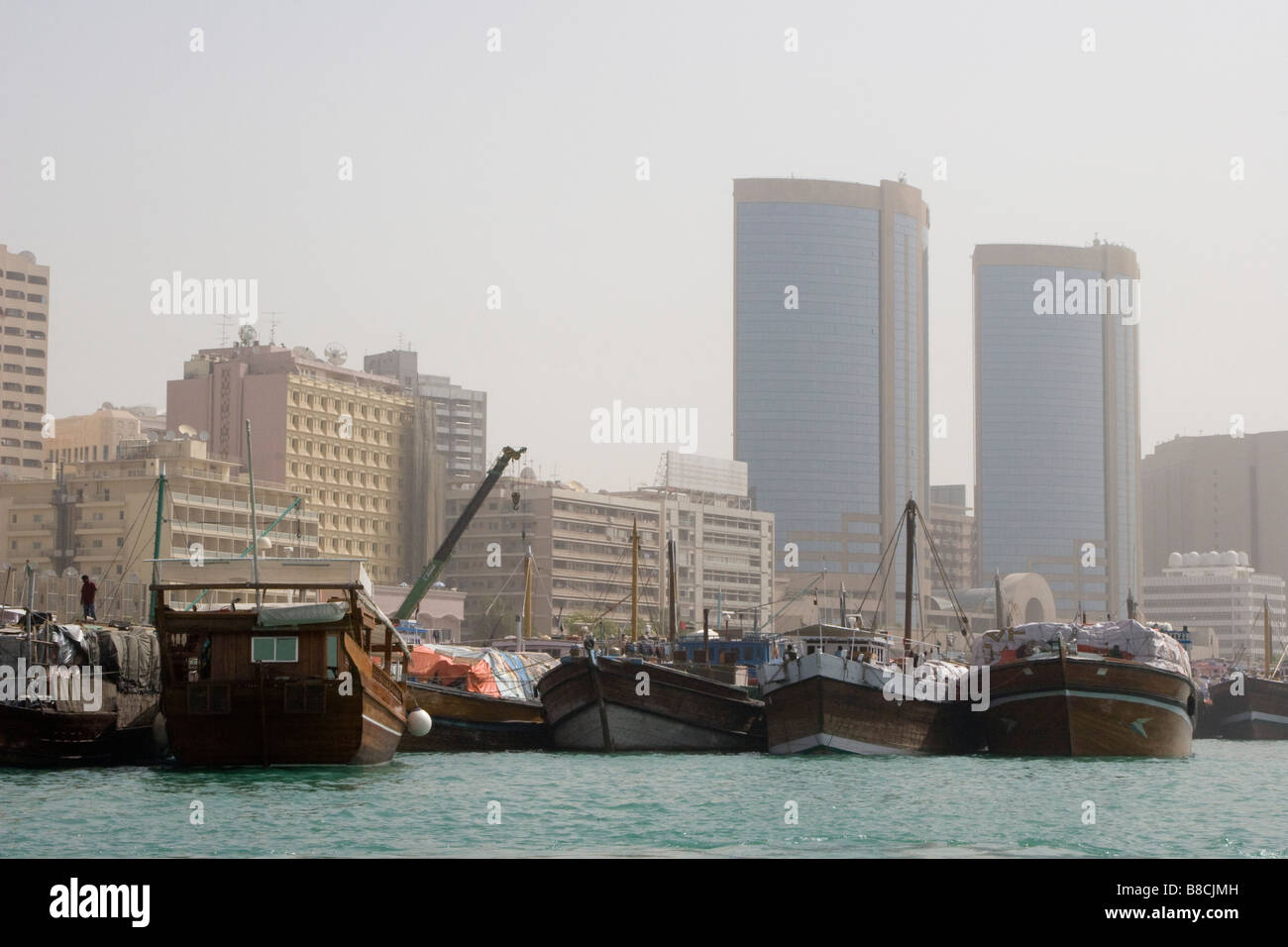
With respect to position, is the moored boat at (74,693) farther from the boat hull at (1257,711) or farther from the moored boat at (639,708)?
the boat hull at (1257,711)

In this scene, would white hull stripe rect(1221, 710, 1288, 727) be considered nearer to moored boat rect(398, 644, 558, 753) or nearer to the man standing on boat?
moored boat rect(398, 644, 558, 753)

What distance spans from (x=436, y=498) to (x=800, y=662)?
13735cm

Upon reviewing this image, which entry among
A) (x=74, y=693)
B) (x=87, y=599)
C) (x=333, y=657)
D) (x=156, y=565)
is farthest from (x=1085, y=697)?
(x=87, y=599)

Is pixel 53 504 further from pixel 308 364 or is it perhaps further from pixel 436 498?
pixel 436 498

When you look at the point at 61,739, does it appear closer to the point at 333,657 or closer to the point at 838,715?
the point at 333,657

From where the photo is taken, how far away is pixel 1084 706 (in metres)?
52.0

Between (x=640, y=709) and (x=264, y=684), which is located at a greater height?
(x=264, y=684)

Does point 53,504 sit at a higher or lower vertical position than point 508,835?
higher

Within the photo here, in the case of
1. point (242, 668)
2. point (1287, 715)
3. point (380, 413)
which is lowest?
point (1287, 715)

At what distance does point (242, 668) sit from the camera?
126 feet

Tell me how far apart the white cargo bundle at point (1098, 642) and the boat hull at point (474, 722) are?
17013 mm

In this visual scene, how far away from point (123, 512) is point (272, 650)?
354ft

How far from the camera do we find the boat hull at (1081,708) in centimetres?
5206
